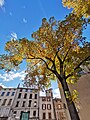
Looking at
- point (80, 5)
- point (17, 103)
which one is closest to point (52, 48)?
point (80, 5)

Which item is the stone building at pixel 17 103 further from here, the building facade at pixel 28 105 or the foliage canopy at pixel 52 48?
the foliage canopy at pixel 52 48

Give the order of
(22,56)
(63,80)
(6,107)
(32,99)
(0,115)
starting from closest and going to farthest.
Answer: (63,80) < (22,56) < (0,115) < (6,107) < (32,99)

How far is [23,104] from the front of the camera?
34.4 m

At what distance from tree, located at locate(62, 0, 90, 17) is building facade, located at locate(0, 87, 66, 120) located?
24.7 meters

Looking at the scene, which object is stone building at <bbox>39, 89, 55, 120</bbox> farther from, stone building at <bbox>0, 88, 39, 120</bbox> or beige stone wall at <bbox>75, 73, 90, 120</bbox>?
beige stone wall at <bbox>75, 73, 90, 120</bbox>

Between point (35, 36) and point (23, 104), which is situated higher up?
point (23, 104)

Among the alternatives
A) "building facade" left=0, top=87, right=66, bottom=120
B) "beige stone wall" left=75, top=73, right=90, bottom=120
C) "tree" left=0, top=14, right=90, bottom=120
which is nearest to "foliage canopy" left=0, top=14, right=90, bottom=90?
"tree" left=0, top=14, right=90, bottom=120

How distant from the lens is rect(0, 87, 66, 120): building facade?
102 feet

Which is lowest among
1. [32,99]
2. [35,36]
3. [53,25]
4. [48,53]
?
[48,53]

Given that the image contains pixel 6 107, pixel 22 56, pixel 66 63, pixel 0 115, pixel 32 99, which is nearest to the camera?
pixel 66 63

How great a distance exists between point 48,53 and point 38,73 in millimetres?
2125

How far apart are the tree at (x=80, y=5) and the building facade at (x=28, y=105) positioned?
81.0 ft

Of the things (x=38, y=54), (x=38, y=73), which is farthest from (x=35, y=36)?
(x=38, y=73)

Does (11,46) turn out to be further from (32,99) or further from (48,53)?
(32,99)
